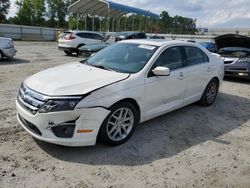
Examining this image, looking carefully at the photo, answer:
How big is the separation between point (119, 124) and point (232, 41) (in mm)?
8101

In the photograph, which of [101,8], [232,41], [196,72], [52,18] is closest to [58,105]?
[196,72]

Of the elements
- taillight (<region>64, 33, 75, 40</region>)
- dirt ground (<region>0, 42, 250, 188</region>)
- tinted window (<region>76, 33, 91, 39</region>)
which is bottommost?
dirt ground (<region>0, 42, 250, 188</region>)

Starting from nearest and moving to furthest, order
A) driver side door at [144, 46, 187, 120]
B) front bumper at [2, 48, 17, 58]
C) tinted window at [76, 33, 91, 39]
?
driver side door at [144, 46, 187, 120]
front bumper at [2, 48, 17, 58]
tinted window at [76, 33, 91, 39]

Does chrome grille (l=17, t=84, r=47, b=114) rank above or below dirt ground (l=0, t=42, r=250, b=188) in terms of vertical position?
above

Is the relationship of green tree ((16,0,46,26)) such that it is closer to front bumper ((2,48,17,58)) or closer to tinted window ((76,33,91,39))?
tinted window ((76,33,91,39))

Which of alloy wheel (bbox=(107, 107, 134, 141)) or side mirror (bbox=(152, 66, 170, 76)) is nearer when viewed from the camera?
alloy wheel (bbox=(107, 107, 134, 141))

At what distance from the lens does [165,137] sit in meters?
4.50

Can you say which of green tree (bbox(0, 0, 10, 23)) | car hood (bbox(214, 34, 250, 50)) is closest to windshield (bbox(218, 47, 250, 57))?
car hood (bbox(214, 34, 250, 50))

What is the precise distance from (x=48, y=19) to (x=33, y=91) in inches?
2792

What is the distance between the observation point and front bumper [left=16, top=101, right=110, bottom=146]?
11.3 ft

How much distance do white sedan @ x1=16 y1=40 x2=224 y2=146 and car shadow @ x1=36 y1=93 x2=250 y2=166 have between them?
0.71ft

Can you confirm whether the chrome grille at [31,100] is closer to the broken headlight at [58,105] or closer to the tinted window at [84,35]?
the broken headlight at [58,105]

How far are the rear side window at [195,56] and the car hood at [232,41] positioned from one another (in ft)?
15.2

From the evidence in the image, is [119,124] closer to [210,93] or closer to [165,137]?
[165,137]
